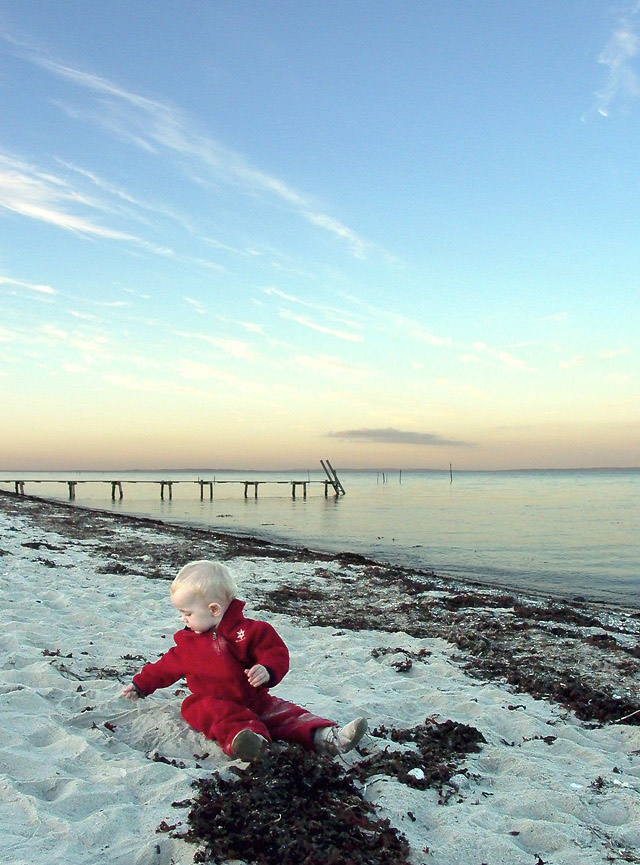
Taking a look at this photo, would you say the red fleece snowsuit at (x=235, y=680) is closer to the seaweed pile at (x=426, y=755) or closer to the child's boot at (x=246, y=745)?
the child's boot at (x=246, y=745)

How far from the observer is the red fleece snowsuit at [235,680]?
3.73 m

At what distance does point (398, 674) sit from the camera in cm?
598

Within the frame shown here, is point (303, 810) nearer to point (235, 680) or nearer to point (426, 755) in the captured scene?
point (235, 680)

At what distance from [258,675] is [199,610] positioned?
59cm

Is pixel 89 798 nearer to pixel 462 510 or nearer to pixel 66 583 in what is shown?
pixel 66 583

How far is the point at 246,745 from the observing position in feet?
11.1

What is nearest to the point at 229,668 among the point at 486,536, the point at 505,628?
the point at 505,628

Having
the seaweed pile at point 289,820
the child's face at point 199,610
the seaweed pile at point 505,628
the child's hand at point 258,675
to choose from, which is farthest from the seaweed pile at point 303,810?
the seaweed pile at point 505,628

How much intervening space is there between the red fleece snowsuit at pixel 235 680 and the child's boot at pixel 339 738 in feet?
0.18

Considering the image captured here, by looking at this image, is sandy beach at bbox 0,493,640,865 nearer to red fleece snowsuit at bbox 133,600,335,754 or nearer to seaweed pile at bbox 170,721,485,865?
seaweed pile at bbox 170,721,485,865

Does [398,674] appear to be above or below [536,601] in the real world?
above

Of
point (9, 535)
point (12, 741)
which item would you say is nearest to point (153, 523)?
point (9, 535)

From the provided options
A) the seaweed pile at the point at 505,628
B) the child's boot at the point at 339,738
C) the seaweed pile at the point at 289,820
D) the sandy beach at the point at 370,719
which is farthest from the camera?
the seaweed pile at the point at 505,628

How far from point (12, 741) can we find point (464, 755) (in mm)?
2747
